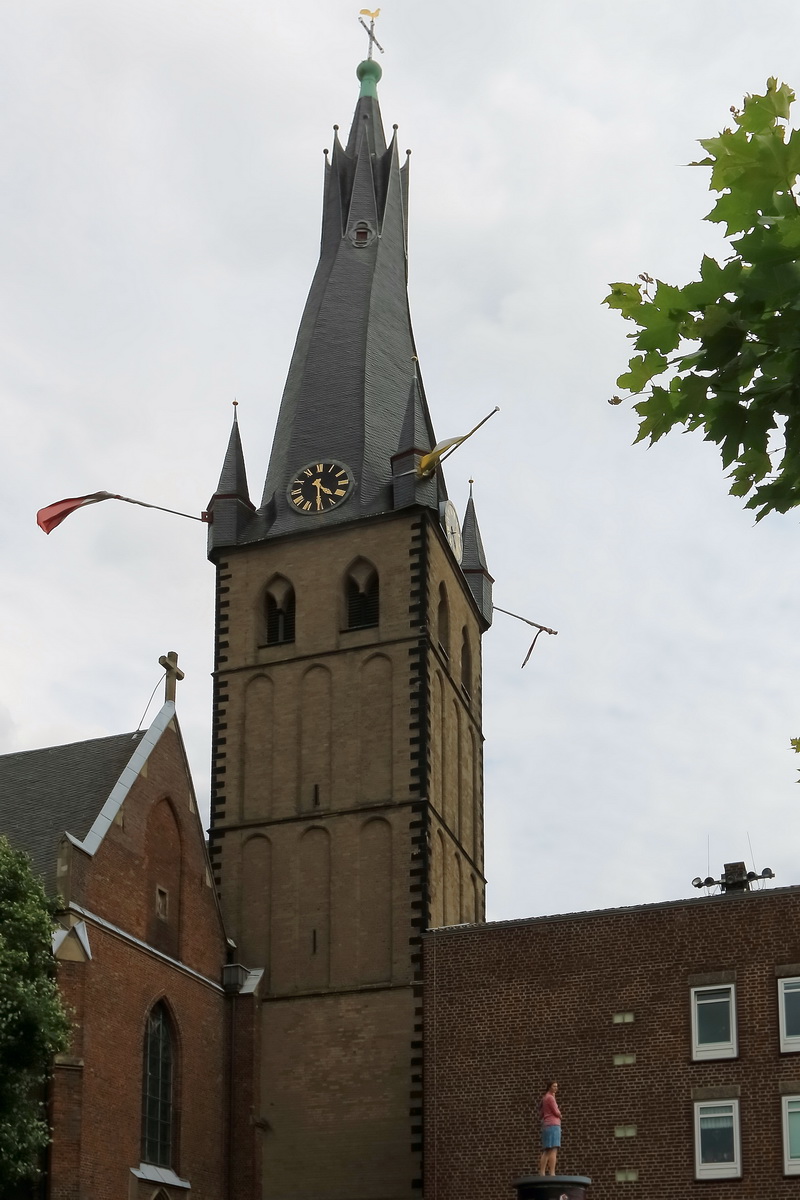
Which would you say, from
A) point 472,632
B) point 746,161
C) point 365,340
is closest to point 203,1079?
point 472,632

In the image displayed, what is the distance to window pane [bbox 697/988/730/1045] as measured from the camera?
33.6 meters

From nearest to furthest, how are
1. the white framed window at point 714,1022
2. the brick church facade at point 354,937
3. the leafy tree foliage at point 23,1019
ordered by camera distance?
the leafy tree foliage at point 23,1019 < the brick church facade at point 354,937 < the white framed window at point 714,1022

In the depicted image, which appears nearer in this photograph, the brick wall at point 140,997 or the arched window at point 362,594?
the brick wall at point 140,997

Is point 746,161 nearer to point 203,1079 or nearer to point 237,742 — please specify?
point 203,1079

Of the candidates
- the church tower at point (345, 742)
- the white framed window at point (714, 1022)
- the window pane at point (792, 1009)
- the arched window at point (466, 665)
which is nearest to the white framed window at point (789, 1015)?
the window pane at point (792, 1009)

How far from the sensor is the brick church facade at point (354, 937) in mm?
33094

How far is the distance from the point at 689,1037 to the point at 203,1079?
10.2 meters

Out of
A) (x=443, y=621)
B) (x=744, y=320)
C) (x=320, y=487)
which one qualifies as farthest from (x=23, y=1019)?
(x=744, y=320)

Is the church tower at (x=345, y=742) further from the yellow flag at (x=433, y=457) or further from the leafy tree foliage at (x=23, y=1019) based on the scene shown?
the leafy tree foliage at (x=23, y=1019)

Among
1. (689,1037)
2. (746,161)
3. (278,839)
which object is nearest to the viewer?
(746,161)

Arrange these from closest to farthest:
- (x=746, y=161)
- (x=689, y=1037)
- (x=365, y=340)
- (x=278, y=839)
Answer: (x=746, y=161)
(x=689, y=1037)
(x=278, y=839)
(x=365, y=340)

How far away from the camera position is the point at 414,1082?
3662cm

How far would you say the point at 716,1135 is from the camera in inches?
1289

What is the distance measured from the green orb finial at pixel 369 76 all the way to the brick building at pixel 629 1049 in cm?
2958
